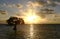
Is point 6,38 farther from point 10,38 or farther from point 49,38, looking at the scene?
point 49,38

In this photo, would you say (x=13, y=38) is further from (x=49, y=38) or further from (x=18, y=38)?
(x=49, y=38)

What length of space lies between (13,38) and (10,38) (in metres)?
1.21

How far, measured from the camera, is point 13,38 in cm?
6594

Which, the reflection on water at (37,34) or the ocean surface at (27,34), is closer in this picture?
the ocean surface at (27,34)

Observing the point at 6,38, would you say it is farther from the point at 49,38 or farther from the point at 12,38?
the point at 49,38

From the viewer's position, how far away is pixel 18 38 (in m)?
66.9

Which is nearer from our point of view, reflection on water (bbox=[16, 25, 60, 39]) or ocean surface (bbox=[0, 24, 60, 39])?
ocean surface (bbox=[0, 24, 60, 39])

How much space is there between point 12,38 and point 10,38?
558 mm

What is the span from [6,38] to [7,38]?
0.77 m

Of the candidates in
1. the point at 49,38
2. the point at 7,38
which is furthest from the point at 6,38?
the point at 49,38

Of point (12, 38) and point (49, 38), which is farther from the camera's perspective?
point (49, 38)

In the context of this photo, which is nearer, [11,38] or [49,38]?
[11,38]

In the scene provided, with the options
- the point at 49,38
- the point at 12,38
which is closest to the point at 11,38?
the point at 12,38

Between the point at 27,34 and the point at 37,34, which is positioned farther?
the point at 27,34
